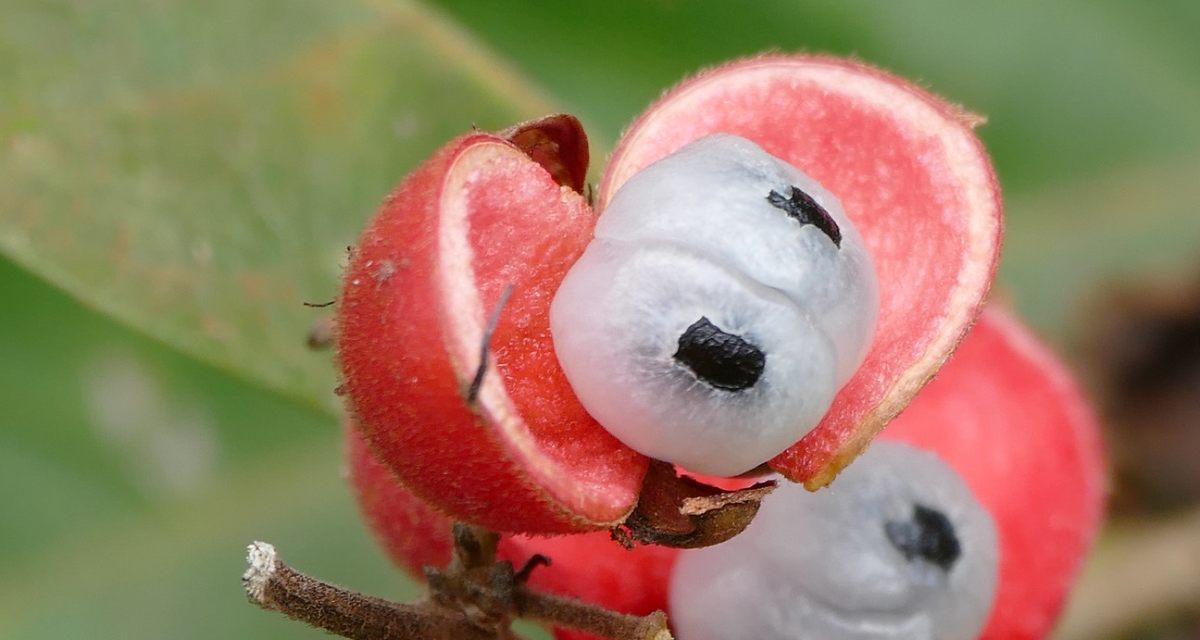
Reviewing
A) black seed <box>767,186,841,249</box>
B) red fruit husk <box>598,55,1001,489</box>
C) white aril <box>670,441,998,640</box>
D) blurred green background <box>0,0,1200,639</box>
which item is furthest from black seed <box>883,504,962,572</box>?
blurred green background <box>0,0,1200,639</box>

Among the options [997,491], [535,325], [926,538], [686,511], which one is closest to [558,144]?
[535,325]

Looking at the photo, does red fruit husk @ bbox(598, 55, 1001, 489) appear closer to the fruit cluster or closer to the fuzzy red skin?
the fruit cluster

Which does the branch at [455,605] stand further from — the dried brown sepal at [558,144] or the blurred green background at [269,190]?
the blurred green background at [269,190]

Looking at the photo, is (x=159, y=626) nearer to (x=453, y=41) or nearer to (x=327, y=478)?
(x=327, y=478)

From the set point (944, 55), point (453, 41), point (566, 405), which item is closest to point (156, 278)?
point (453, 41)

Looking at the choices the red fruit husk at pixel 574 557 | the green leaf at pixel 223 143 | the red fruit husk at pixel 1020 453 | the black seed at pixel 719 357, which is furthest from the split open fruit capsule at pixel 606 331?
the green leaf at pixel 223 143
